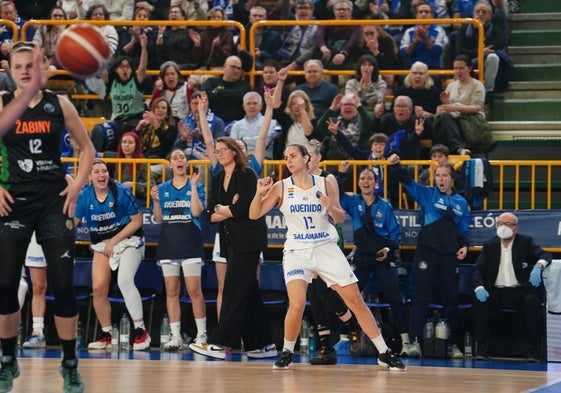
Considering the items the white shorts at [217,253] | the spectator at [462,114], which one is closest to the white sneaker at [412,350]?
the white shorts at [217,253]

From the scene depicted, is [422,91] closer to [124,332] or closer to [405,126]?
[405,126]

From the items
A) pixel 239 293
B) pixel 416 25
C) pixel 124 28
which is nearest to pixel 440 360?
pixel 239 293

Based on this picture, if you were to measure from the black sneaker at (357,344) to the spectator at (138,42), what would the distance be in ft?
21.7

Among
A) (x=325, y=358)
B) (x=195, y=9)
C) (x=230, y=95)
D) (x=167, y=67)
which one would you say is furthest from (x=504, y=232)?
(x=195, y=9)

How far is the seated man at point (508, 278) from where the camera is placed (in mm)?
14836

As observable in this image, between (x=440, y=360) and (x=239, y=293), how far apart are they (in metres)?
2.70

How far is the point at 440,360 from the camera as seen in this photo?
14.8 m

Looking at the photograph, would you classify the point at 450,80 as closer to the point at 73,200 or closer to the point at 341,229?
the point at 341,229

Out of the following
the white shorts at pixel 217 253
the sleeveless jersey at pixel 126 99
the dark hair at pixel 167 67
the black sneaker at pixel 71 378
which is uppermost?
the dark hair at pixel 167 67

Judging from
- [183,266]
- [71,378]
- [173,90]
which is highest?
[173,90]

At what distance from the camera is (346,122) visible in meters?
16.7

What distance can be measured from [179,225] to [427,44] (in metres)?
5.23

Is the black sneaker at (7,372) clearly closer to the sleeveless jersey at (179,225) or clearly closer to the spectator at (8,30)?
the sleeveless jersey at (179,225)

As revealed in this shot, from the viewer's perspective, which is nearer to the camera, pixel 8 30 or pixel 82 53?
pixel 82 53
